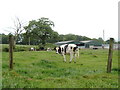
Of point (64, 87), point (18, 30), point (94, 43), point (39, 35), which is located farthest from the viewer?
point (94, 43)

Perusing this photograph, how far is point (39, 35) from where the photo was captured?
85312mm

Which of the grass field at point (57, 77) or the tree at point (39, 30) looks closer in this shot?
the grass field at point (57, 77)

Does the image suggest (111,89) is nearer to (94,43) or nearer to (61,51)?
(61,51)

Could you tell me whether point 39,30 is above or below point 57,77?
above

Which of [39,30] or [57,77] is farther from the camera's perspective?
[39,30]

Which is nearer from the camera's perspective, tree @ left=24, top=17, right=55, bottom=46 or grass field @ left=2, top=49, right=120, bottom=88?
grass field @ left=2, top=49, right=120, bottom=88

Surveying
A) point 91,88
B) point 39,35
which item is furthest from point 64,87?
point 39,35

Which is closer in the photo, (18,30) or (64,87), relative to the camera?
(64,87)

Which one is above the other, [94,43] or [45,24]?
[45,24]

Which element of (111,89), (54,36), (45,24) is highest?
(45,24)

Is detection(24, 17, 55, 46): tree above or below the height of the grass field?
above

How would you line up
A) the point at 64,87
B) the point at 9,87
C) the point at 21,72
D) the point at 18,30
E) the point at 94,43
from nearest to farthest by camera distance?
the point at 9,87 → the point at 64,87 → the point at 21,72 → the point at 18,30 → the point at 94,43

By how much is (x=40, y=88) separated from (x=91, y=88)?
1846mm

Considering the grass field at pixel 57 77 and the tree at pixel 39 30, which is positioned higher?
the tree at pixel 39 30
